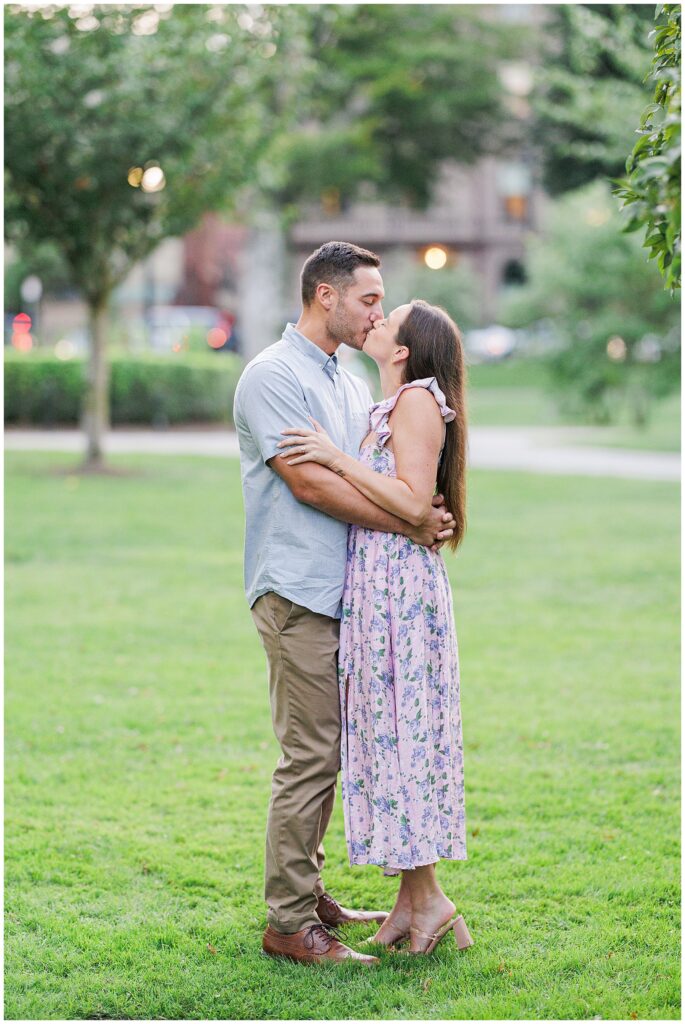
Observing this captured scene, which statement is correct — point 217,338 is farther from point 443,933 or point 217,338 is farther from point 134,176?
point 443,933

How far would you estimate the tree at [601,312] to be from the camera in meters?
22.2

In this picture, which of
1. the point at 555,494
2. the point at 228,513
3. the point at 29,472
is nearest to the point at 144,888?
the point at 228,513

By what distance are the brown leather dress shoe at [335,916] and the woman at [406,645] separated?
0.93ft

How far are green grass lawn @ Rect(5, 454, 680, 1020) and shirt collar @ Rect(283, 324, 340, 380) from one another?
1.93 m

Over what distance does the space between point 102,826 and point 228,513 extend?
28.6 ft

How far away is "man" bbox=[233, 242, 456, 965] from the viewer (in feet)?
12.9

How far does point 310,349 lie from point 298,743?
1271 mm

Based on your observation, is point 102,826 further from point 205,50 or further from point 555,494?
point 205,50

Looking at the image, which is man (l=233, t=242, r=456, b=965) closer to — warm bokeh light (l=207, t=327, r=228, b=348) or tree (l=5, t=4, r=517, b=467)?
tree (l=5, t=4, r=517, b=467)

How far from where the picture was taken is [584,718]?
6.71m

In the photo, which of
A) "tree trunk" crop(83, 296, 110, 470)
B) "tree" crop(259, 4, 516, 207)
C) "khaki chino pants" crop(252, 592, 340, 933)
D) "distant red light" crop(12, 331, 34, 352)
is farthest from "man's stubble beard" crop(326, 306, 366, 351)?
"distant red light" crop(12, 331, 34, 352)

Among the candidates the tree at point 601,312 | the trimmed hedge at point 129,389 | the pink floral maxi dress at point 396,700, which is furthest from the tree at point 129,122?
the pink floral maxi dress at point 396,700

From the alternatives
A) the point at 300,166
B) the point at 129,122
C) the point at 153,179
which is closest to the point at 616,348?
the point at 153,179

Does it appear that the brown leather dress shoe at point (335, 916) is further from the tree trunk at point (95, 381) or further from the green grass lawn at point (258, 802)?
the tree trunk at point (95, 381)
